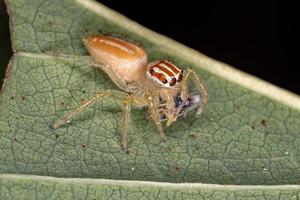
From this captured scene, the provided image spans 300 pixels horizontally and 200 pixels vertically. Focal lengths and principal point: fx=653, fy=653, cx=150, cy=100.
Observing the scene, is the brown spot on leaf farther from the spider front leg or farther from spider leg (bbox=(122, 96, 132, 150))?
spider leg (bbox=(122, 96, 132, 150))

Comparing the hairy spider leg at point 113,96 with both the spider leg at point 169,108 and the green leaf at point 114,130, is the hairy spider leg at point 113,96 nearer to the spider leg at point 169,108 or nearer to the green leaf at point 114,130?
the green leaf at point 114,130

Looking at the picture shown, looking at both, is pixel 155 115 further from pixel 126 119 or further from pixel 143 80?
pixel 143 80

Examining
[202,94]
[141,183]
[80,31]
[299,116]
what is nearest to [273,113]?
[299,116]

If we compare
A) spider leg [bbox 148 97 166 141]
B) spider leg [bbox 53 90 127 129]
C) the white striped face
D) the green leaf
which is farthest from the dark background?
spider leg [bbox 53 90 127 129]

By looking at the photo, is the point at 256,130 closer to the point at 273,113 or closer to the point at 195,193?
the point at 273,113

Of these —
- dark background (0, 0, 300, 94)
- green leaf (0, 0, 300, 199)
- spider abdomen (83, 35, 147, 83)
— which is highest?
dark background (0, 0, 300, 94)
